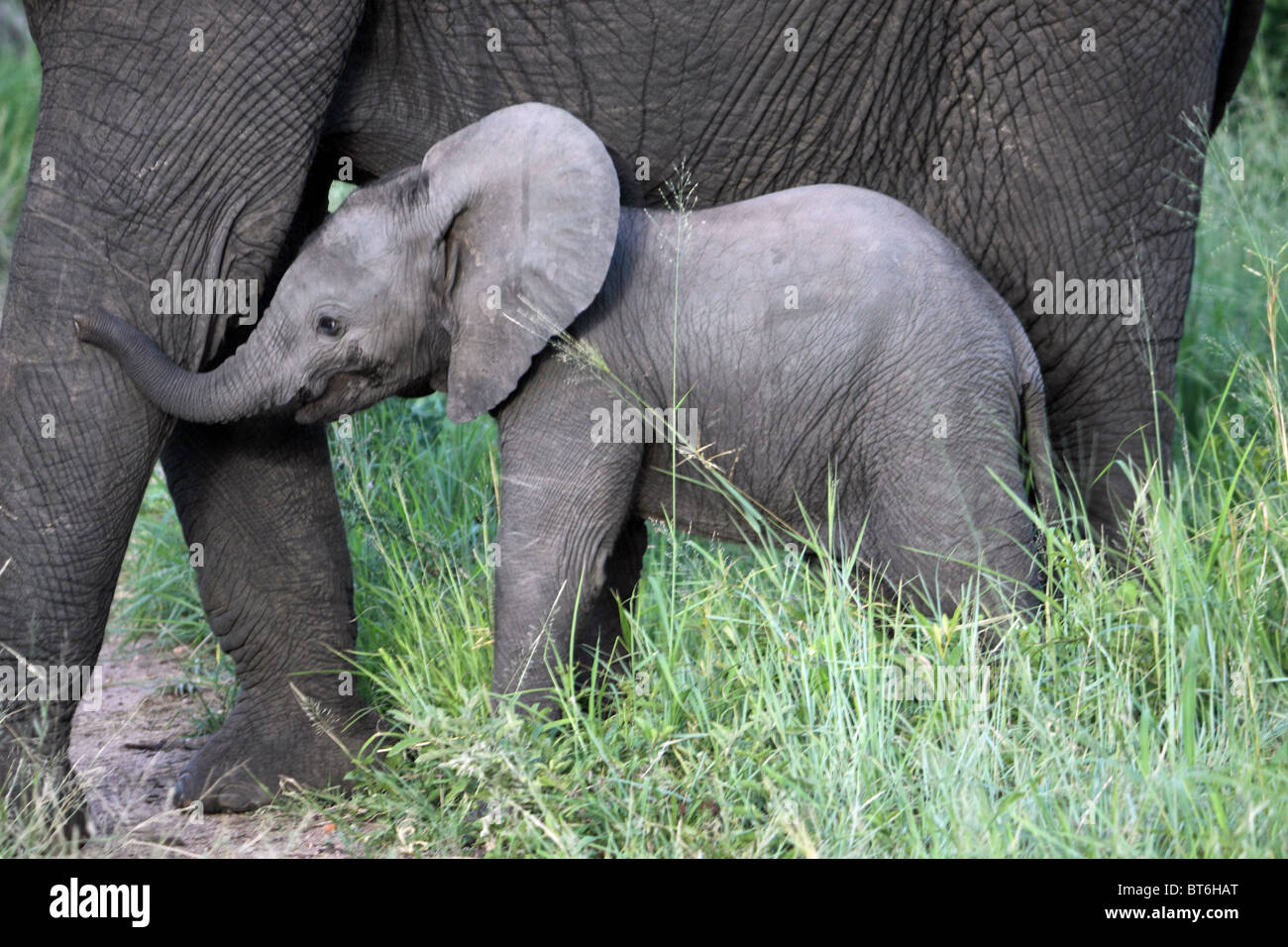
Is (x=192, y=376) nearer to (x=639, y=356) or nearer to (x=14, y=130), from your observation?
(x=639, y=356)

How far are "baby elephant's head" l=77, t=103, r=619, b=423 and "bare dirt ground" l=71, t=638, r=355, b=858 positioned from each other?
977mm

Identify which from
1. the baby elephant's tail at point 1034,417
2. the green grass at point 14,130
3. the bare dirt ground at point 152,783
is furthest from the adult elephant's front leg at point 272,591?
the green grass at point 14,130

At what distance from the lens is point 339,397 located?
4090 millimetres

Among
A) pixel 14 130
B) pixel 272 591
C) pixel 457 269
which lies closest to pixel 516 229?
pixel 457 269

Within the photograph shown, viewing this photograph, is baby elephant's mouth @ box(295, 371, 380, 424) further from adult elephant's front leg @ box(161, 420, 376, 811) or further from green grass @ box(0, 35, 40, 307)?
green grass @ box(0, 35, 40, 307)

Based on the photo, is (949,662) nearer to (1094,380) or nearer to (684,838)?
(684,838)

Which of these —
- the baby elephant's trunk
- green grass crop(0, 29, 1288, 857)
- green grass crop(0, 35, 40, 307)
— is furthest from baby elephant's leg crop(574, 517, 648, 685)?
green grass crop(0, 35, 40, 307)

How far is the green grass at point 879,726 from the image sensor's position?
10.4 ft

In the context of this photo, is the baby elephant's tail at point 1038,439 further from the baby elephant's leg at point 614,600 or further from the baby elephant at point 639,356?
the baby elephant's leg at point 614,600

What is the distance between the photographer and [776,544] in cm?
436
